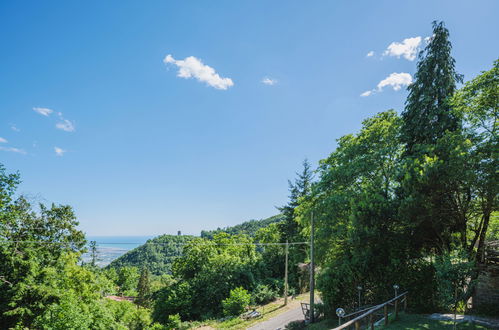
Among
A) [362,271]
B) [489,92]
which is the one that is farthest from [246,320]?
[489,92]

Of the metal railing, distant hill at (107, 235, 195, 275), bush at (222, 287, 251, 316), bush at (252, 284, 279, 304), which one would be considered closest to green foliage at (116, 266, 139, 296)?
distant hill at (107, 235, 195, 275)

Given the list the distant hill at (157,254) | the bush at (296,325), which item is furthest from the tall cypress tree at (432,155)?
the distant hill at (157,254)

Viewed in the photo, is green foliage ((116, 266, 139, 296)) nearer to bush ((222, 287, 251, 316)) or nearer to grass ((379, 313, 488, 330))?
bush ((222, 287, 251, 316))

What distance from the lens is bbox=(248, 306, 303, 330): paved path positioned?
51.4 ft

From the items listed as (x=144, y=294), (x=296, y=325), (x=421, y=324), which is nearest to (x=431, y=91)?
(x=421, y=324)

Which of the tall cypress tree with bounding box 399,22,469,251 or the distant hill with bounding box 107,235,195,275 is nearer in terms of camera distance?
the tall cypress tree with bounding box 399,22,469,251

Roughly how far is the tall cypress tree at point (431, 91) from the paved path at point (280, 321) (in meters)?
13.3

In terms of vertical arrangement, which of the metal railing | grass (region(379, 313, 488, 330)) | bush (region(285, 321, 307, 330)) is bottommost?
bush (region(285, 321, 307, 330))

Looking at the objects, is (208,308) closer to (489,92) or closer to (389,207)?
(389,207)

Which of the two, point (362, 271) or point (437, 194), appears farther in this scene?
point (362, 271)

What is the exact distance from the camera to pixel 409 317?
32.6ft

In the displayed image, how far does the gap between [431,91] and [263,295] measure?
22.2 m

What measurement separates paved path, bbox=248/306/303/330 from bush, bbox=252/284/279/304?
19.1 feet

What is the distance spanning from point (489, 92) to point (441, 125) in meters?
2.78
